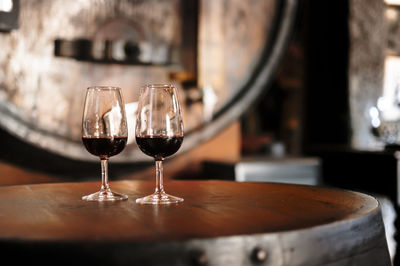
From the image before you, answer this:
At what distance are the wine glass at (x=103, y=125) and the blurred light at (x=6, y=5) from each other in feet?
2.86

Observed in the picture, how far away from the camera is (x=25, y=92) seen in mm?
1759

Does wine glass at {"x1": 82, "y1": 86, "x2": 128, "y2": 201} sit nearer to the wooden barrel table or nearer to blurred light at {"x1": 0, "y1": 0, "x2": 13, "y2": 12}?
the wooden barrel table

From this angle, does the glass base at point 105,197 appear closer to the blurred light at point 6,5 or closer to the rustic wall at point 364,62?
the blurred light at point 6,5

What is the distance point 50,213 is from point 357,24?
10.1 feet

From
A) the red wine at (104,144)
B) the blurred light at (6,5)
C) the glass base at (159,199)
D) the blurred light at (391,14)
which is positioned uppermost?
the blurred light at (391,14)

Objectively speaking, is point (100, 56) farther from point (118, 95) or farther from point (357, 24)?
point (357, 24)

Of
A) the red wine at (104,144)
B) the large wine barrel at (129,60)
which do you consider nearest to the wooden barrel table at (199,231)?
the red wine at (104,144)

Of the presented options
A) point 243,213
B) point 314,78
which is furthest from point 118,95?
point 314,78

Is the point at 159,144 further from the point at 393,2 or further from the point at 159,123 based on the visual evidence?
the point at 393,2

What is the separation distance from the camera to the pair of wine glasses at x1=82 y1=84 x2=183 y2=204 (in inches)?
36.7

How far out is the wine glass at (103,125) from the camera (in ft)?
3.22

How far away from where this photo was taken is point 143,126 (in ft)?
3.08

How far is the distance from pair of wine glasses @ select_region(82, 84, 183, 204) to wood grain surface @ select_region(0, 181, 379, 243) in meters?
0.08

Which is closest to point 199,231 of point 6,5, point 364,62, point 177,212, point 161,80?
point 177,212
